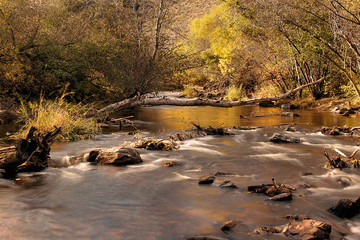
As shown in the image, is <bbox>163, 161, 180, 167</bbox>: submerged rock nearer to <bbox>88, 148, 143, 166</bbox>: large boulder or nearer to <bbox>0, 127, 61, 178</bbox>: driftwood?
<bbox>88, 148, 143, 166</bbox>: large boulder

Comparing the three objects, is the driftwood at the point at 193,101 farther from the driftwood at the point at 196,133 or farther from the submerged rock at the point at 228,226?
the submerged rock at the point at 228,226

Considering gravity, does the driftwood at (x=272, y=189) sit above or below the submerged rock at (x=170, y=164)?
below

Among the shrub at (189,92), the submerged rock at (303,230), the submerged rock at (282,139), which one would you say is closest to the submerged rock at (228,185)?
the submerged rock at (303,230)

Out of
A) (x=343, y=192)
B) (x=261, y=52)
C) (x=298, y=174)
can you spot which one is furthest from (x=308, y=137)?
(x=261, y=52)

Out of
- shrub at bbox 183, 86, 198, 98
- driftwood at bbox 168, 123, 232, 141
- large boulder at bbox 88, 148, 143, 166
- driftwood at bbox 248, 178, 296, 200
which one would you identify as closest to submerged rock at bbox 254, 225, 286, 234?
driftwood at bbox 248, 178, 296, 200

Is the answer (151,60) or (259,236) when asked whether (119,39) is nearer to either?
(151,60)

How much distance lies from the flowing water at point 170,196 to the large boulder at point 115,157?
0.27 metres

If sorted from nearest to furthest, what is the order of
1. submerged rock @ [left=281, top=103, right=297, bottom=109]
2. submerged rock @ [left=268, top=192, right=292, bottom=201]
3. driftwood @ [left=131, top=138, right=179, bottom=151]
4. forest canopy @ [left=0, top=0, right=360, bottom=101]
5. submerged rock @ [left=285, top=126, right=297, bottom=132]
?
submerged rock @ [left=268, top=192, right=292, bottom=201] → driftwood @ [left=131, top=138, right=179, bottom=151] → submerged rock @ [left=285, top=126, right=297, bottom=132] → forest canopy @ [left=0, top=0, right=360, bottom=101] → submerged rock @ [left=281, top=103, right=297, bottom=109]

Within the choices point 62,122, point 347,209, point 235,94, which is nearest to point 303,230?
point 347,209

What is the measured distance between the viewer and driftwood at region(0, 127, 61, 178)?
21.3 feet

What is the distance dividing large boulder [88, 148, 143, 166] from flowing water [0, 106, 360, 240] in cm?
27

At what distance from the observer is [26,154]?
6.62 m

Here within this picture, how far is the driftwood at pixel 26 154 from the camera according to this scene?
6.48 metres

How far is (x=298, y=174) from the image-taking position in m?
7.06
